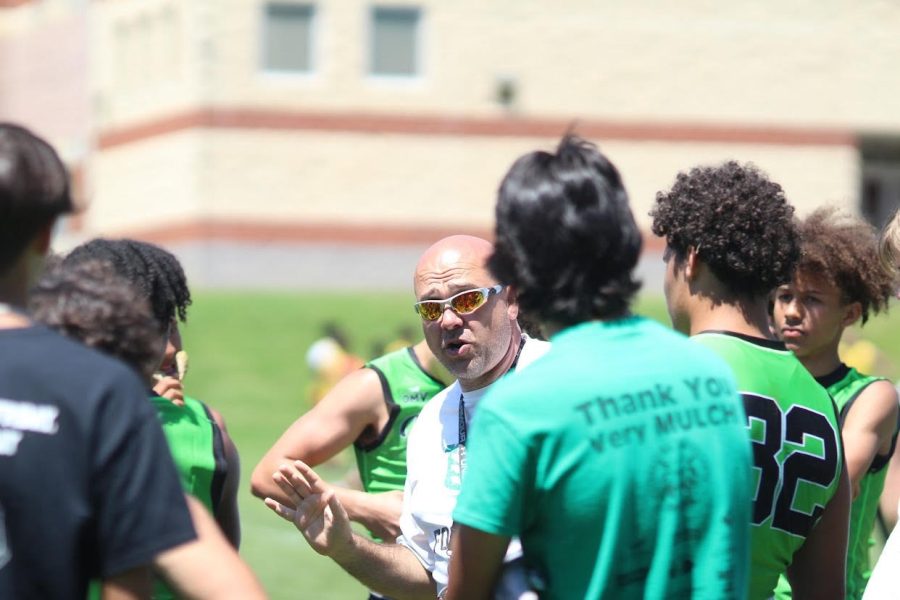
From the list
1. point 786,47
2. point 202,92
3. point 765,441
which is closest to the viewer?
point 765,441

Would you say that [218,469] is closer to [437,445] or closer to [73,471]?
[437,445]

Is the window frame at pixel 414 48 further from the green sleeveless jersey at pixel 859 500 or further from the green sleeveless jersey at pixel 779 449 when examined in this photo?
the green sleeveless jersey at pixel 779 449

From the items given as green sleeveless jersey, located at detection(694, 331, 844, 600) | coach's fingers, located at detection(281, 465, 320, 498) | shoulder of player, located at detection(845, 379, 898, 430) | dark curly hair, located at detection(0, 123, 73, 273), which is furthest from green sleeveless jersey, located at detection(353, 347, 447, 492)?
dark curly hair, located at detection(0, 123, 73, 273)

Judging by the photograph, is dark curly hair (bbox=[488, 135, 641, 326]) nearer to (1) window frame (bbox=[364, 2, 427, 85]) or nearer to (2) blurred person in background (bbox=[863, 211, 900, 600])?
(2) blurred person in background (bbox=[863, 211, 900, 600])

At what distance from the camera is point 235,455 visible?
4.39 m

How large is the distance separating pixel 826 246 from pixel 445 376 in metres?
1.49

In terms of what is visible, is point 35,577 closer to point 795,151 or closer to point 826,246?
point 826,246

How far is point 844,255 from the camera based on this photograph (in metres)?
4.98

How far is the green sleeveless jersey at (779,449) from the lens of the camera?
381 cm

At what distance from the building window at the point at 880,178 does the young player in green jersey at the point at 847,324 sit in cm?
3547

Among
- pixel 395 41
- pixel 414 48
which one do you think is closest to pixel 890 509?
pixel 395 41

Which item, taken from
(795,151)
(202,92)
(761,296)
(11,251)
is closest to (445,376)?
(761,296)

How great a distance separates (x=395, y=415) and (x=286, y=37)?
30034mm

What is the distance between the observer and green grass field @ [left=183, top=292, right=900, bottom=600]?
20734 mm
